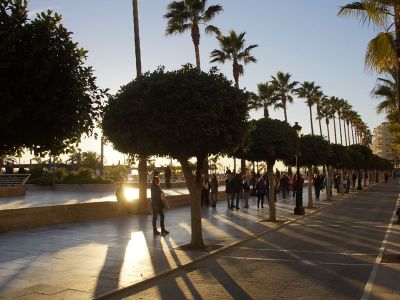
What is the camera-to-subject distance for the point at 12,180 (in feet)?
91.2

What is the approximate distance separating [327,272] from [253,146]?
905 centimetres

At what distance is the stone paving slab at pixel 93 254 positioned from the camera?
318 inches

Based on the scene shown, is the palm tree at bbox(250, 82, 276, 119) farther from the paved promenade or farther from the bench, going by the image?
the paved promenade

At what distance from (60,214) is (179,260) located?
7.01 metres

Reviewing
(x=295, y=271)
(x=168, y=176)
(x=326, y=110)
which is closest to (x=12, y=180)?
(x=168, y=176)

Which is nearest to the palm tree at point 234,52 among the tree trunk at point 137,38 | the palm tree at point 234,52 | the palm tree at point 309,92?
the palm tree at point 234,52

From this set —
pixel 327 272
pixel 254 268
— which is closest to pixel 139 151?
pixel 254 268

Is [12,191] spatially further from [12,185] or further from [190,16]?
[190,16]

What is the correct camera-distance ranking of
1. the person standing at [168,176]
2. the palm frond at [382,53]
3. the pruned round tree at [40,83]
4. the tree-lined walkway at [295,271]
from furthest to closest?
the person standing at [168,176]
the palm frond at [382,53]
the tree-lined walkway at [295,271]
the pruned round tree at [40,83]

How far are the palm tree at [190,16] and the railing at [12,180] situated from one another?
38.0 ft

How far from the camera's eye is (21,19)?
586 centimetres

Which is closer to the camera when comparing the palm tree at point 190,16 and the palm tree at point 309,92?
the palm tree at point 190,16

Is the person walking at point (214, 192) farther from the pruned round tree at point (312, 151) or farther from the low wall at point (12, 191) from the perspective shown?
the low wall at point (12, 191)

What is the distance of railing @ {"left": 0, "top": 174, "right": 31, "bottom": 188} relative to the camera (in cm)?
2695
